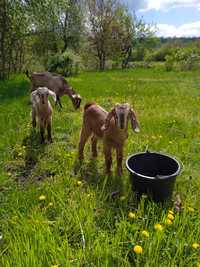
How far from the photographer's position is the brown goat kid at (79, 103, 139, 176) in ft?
10.4

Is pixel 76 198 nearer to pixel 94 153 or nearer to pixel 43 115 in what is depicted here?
pixel 94 153

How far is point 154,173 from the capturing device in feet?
11.6

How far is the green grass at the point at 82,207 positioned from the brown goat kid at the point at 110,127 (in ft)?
0.90

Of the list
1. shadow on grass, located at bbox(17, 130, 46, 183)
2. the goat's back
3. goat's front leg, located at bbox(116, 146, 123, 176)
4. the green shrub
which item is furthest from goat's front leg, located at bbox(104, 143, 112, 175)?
the green shrub

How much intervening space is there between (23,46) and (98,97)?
26.6ft

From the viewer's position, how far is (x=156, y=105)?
798 cm

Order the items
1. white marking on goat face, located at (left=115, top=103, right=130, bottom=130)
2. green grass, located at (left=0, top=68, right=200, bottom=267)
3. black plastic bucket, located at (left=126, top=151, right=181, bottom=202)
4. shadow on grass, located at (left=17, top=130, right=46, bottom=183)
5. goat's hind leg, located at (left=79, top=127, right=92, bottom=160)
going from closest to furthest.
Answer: green grass, located at (left=0, top=68, right=200, bottom=267) < black plastic bucket, located at (left=126, top=151, right=181, bottom=202) < white marking on goat face, located at (left=115, top=103, right=130, bottom=130) < shadow on grass, located at (left=17, top=130, right=46, bottom=183) < goat's hind leg, located at (left=79, top=127, right=92, bottom=160)

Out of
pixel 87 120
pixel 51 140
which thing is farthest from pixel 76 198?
pixel 51 140

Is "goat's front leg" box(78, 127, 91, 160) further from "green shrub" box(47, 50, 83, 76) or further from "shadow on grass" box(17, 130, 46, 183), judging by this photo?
"green shrub" box(47, 50, 83, 76)

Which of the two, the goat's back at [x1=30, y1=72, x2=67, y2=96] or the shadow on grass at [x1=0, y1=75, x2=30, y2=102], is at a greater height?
the goat's back at [x1=30, y1=72, x2=67, y2=96]

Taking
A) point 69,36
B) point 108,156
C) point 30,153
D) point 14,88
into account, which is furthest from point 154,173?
point 69,36

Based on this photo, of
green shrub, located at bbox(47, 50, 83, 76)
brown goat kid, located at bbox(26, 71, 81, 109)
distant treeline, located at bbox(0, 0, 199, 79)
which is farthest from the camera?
green shrub, located at bbox(47, 50, 83, 76)

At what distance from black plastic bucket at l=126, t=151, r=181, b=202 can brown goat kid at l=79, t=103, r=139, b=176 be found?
0.28 metres

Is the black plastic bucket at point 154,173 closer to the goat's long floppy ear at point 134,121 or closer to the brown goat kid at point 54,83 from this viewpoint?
the goat's long floppy ear at point 134,121
